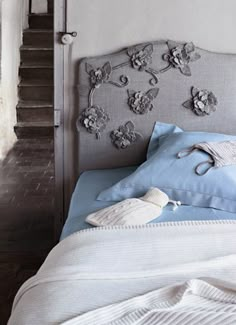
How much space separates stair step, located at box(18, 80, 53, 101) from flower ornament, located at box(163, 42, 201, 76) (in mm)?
4006

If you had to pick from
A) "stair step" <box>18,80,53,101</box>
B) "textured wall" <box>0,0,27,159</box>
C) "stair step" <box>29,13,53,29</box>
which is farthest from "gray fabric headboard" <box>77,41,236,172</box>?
"stair step" <box>29,13,53,29</box>

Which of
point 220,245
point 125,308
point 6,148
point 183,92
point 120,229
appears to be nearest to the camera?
point 125,308

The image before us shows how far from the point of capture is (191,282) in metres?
1.21

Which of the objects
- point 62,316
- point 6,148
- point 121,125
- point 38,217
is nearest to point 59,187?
point 121,125

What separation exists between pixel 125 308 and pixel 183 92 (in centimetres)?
159

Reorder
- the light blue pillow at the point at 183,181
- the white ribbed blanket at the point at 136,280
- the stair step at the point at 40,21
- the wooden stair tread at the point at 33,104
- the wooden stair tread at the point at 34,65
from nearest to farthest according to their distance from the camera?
1. the white ribbed blanket at the point at 136,280
2. the light blue pillow at the point at 183,181
3. the wooden stair tread at the point at 33,104
4. the wooden stair tread at the point at 34,65
5. the stair step at the point at 40,21

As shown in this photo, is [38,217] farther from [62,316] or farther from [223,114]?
[62,316]

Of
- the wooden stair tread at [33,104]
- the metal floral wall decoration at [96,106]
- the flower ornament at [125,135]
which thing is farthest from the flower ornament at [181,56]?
the wooden stair tread at [33,104]

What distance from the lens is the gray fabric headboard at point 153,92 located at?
101 inches

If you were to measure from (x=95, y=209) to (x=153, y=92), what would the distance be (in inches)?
31.4

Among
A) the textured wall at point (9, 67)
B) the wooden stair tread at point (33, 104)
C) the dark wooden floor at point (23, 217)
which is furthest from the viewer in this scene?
the wooden stair tread at point (33, 104)

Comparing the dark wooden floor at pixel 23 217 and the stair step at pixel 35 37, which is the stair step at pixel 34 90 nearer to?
the stair step at pixel 35 37

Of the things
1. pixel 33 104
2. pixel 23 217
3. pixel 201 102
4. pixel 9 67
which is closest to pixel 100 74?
pixel 201 102

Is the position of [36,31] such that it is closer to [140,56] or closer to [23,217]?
[23,217]
